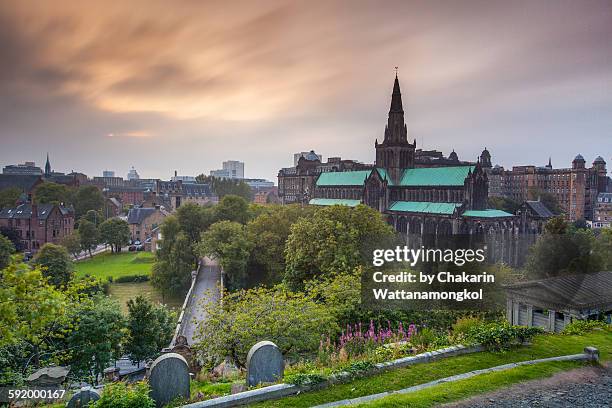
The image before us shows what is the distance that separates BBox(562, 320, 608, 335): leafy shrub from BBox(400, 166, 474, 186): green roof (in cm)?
4537

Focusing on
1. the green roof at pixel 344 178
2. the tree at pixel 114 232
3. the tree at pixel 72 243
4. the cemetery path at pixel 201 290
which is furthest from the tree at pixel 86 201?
the cemetery path at pixel 201 290

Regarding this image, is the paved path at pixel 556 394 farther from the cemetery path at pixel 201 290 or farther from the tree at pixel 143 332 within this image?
the cemetery path at pixel 201 290

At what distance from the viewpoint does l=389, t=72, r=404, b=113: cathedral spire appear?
77125 millimetres

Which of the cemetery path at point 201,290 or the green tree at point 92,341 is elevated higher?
the green tree at point 92,341

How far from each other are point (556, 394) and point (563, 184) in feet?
353

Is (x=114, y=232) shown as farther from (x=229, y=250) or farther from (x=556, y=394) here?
(x=556, y=394)

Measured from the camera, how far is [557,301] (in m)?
18.9

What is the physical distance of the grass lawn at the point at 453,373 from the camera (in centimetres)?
1013

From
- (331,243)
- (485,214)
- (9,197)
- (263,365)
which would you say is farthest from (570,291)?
(9,197)

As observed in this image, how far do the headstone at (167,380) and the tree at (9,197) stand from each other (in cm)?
Answer: 7802

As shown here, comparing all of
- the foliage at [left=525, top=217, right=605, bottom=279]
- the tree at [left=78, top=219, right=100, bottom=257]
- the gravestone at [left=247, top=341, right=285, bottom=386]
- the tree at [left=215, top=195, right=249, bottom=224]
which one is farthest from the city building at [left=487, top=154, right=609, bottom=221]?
the gravestone at [left=247, top=341, right=285, bottom=386]

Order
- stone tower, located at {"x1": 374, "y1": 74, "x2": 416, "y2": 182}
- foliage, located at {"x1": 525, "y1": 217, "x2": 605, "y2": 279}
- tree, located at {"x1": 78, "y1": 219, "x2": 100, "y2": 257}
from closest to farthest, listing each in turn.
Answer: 1. foliage, located at {"x1": 525, "y1": 217, "x2": 605, "y2": 279}
2. tree, located at {"x1": 78, "y1": 219, "x2": 100, "y2": 257}
3. stone tower, located at {"x1": 374, "y1": 74, "x2": 416, "y2": 182}

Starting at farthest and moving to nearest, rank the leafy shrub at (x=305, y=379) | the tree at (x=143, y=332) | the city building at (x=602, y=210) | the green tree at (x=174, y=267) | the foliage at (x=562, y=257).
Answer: the city building at (x=602, y=210), the green tree at (x=174, y=267), the foliage at (x=562, y=257), the tree at (x=143, y=332), the leafy shrub at (x=305, y=379)

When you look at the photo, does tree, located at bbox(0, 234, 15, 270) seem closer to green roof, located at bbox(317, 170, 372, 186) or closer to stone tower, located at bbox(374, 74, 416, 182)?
green roof, located at bbox(317, 170, 372, 186)
